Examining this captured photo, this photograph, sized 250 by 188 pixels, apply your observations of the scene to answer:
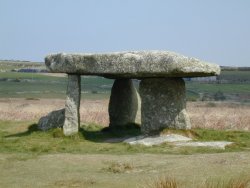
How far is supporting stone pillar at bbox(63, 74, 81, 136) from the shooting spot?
889 inches

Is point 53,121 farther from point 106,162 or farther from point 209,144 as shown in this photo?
point 106,162

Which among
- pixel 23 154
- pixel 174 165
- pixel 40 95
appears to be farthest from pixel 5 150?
pixel 40 95

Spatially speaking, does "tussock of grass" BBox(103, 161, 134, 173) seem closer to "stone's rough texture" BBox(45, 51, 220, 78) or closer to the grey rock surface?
the grey rock surface

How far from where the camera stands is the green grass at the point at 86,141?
1891 centimetres

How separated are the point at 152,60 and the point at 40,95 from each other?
4264 centimetres

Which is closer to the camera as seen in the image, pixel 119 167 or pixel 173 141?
pixel 119 167

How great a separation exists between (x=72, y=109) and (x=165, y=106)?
12.7 feet

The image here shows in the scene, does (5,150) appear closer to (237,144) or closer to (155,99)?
(155,99)

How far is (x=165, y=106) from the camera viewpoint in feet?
71.9

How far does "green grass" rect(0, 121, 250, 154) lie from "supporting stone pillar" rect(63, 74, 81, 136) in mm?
320

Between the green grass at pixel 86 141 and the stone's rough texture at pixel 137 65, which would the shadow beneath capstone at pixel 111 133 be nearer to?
the green grass at pixel 86 141

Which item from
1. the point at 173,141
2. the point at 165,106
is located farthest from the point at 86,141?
the point at 173,141

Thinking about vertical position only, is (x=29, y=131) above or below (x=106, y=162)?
below

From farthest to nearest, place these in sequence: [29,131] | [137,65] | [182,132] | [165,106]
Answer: [29,131], [165,106], [182,132], [137,65]
